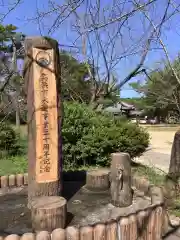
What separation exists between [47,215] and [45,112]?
54.0 inches

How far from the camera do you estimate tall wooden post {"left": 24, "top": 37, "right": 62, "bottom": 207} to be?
360 centimetres

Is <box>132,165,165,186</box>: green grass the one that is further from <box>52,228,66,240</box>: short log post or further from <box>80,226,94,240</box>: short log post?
<box>52,228,66,240</box>: short log post

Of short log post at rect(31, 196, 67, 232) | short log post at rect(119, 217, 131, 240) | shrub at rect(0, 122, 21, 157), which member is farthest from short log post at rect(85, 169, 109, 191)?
shrub at rect(0, 122, 21, 157)

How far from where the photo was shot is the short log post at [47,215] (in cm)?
283

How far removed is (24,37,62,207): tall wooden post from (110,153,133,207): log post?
82 cm

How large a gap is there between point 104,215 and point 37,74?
205 cm

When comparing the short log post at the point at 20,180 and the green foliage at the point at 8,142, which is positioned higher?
the green foliage at the point at 8,142

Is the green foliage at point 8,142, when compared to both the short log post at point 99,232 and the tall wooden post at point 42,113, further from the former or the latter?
the short log post at point 99,232

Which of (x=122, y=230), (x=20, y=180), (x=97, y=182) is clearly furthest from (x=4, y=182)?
(x=122, y=230)

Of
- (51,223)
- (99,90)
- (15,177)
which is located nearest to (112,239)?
(51,223)

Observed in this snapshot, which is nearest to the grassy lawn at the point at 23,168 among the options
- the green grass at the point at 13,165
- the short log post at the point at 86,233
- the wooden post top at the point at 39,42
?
the green grass at the point at 13,165

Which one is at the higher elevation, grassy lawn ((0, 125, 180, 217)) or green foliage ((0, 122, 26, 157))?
green foliage ((0, 122, 26, 157))

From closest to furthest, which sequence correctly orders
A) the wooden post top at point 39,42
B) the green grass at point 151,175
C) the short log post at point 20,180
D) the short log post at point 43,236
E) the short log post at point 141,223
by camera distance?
the short log post at point 43,236 → the short log post at point 141,223 → the wooden post top at point 39,42 → the short log post at point 20,180 → the green grass at point 151,175

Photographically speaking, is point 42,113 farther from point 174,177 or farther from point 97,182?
point 174,177
